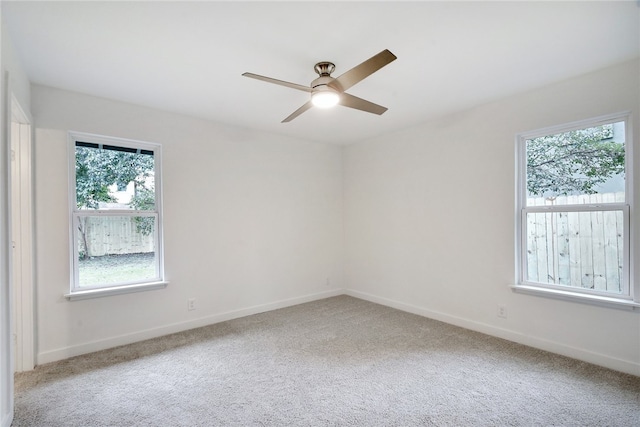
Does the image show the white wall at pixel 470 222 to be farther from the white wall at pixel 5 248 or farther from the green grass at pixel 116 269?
the white wall at pixel 5 248

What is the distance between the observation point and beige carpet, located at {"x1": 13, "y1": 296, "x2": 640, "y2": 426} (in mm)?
1923

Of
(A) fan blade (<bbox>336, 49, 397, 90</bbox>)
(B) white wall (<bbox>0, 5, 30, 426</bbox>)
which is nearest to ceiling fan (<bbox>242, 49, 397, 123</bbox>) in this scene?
(A) fan blade (<bbox>336, 49, 397, 90</bbox>)

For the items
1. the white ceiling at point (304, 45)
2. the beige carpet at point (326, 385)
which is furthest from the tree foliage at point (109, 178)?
the beige carpet at point (326, 385)

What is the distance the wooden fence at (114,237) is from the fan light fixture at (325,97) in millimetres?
2308

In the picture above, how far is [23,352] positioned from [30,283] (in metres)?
0.55

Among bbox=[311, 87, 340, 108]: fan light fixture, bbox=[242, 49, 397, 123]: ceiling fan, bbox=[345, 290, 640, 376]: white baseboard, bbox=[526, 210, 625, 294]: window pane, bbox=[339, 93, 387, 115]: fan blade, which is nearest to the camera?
bbox=[242, 49, 397, 123]: ceiling fan

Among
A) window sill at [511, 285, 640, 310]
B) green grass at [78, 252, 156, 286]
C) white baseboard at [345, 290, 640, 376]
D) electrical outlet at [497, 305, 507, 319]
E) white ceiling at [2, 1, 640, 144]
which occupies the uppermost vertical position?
white ceiling at [2, 1, 640, 144]

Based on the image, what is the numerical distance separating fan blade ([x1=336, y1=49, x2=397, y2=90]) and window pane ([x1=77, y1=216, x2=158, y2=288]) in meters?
2.51

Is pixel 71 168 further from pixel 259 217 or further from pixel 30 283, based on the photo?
pixel 259 217

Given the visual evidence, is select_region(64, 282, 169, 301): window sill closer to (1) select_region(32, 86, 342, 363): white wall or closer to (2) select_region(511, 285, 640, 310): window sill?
(1) select_region(32, 86, 342, 363): white wall

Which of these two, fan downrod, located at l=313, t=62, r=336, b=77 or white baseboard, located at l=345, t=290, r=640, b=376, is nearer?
fan downrod, located at l=313, t=62, r=336, b=77

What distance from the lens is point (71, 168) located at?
283 cm

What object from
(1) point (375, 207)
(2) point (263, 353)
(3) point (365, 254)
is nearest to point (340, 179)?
(1) point (375, 207)

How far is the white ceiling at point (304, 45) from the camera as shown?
5.81 feet
